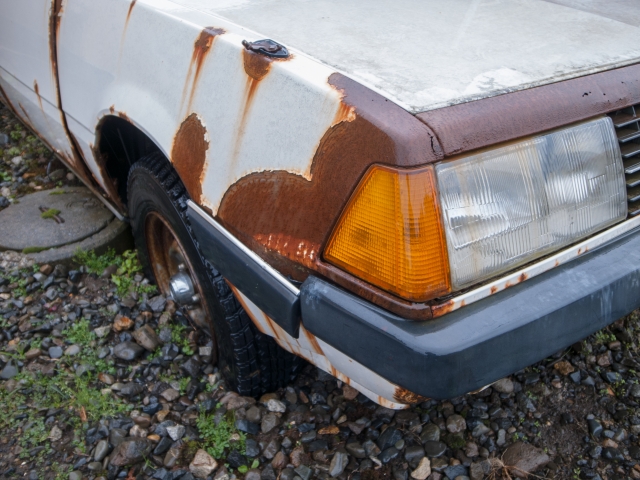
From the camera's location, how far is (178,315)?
8.13 ft

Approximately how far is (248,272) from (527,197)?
0.70 meters

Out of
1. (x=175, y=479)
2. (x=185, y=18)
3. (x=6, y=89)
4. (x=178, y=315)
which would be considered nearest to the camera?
(x=185, y=18)

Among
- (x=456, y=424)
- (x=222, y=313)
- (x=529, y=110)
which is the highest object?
(x=529, y=110)

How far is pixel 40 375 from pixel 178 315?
570 mm

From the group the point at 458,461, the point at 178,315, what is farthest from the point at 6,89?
the point at 458,461

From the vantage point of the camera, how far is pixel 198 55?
1527mm

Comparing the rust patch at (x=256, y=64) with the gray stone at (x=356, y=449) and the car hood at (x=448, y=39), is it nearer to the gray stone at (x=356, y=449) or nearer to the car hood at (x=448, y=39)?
the car hood at (x=448, y=39)

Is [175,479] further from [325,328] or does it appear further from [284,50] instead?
[284,50]

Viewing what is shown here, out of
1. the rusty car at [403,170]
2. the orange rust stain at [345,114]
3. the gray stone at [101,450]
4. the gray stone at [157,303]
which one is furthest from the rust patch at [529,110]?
the gray stone at [157,303]

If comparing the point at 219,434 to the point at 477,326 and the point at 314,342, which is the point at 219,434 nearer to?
the point at 314,342

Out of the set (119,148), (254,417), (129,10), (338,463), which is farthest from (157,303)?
(129,10)

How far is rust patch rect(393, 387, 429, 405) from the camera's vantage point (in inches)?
50.5

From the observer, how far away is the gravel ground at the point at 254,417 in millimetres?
1848

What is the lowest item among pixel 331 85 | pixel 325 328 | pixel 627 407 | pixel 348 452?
pixel 348 452
